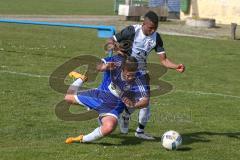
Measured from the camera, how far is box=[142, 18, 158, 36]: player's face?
8.95 meters

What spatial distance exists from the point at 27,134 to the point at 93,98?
3.91 feet

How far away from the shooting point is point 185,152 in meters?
8.55

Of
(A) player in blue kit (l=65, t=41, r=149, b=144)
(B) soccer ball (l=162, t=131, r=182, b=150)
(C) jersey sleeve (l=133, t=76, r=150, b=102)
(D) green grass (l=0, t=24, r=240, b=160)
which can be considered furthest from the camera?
(C) jersey sleeve (l=133, t=76, r=150, b=102)

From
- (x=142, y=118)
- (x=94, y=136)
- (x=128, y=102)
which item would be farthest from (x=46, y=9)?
(x=94, y=136)

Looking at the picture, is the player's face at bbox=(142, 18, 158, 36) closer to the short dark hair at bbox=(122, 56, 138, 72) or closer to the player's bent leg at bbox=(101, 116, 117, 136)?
the short dark hair at bbox=(122, 56, 138, 72)

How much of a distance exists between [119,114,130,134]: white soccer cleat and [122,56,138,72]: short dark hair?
947 mm

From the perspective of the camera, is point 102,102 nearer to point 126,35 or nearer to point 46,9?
point 126,35

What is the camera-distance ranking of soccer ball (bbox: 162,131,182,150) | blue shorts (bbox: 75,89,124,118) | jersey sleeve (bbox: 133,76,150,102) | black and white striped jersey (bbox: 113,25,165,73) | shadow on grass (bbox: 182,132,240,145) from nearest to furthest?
soccer ball (bbox: 162,131,182,150) < blue shorts (bbox: 75,89,124,118) < jersey sleeve (bbox: 133,76,150,102) < black and white striped jersey (bbox: 113,25,165,73) < shadow on grass (bbox: 182,132,240,145)

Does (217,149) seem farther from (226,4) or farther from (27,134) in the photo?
(226,4)

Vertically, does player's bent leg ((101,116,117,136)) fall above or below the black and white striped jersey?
below

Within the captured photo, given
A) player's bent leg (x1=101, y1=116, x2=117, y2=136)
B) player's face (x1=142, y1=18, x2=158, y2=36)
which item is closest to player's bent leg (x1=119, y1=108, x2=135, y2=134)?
player's bent leg (x1=101, y1=116, x2=117, y2=136)

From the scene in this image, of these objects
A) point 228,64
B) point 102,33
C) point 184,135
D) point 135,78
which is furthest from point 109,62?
point 228,64

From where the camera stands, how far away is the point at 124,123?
9.46 metres

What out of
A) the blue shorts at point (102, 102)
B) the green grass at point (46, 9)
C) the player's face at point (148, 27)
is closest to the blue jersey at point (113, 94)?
the blue shorts at point (102, 102)
